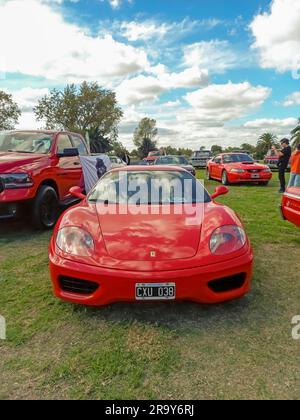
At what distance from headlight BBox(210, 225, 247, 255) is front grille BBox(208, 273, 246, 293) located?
22cm

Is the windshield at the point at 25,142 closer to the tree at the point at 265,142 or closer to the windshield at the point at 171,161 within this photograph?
the windshield at the point at 171,161

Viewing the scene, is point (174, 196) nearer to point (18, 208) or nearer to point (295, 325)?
point (295, 325)

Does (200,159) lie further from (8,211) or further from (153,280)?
(153,280)

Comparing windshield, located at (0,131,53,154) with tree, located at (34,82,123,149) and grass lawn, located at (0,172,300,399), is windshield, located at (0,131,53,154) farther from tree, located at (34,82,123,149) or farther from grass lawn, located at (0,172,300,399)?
tree, located at (34,82,123,149)

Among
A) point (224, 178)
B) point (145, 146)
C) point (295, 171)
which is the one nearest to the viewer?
point (295, 171)

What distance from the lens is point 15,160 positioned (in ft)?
16.3

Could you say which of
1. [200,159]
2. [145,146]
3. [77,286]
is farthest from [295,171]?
[145,146]

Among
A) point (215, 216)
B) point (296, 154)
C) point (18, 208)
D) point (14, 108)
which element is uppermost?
point (14, 108)

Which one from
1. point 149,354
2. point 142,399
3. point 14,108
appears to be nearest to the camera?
point 142,399

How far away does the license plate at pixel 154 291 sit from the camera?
7.85 feet

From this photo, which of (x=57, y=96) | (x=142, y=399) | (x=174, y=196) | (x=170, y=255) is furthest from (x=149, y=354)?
(x=57, y=96)

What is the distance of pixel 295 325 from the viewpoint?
2562 millimetres

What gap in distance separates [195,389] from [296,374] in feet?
2.22

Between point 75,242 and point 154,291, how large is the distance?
0.85m
